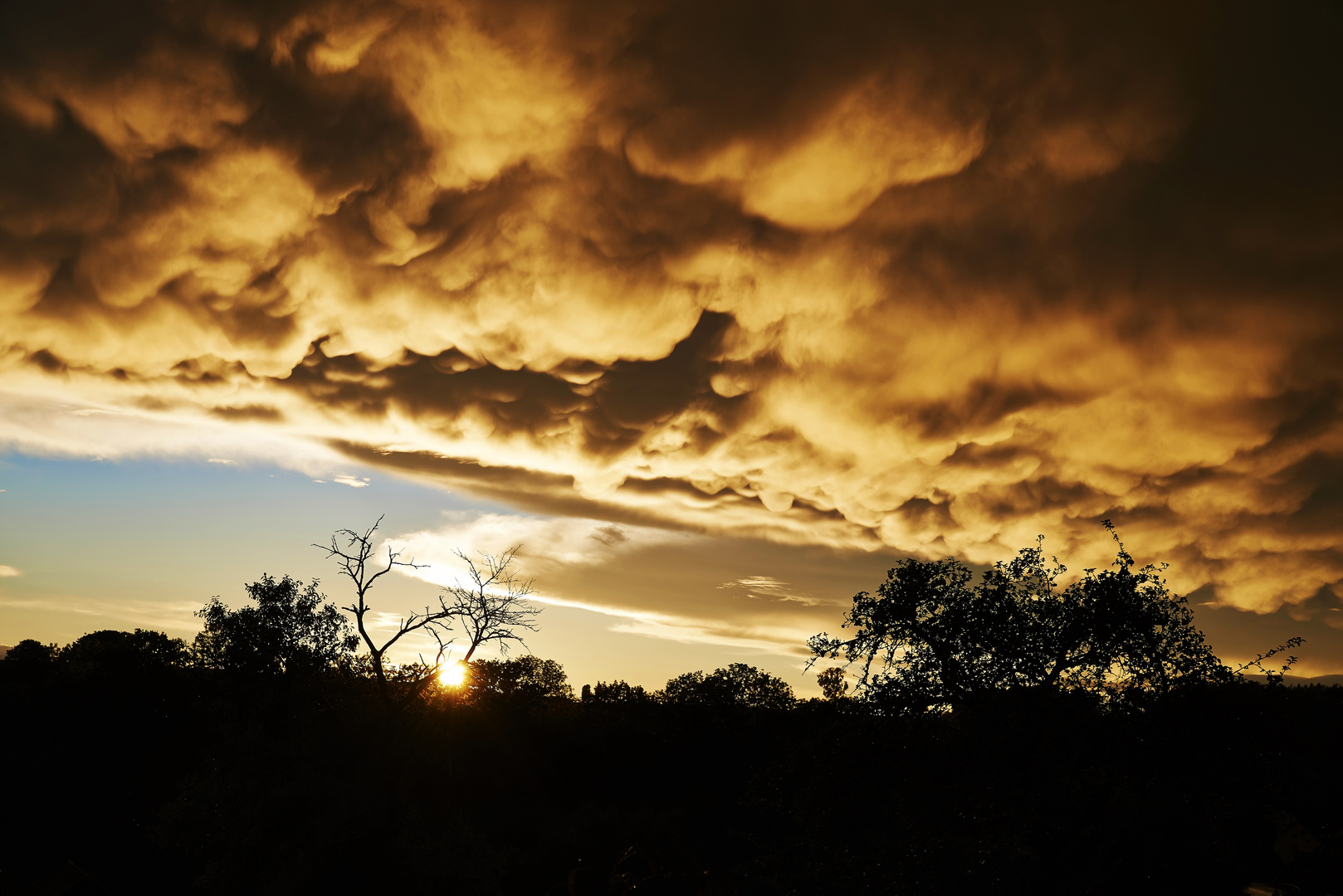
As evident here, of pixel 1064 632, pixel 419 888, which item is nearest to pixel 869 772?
pixel 1064 632

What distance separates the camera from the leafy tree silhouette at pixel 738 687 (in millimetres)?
97125

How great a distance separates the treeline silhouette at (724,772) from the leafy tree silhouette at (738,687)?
32.5 m

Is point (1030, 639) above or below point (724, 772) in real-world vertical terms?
above

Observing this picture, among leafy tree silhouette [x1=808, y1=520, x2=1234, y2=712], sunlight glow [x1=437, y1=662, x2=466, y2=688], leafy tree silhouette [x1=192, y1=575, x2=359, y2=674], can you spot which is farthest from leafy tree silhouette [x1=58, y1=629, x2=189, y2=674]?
leafy tree silhouette [x1=808, y1=520, x2=1234, y2=712]

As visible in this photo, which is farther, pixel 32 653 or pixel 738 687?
pixel 738 687

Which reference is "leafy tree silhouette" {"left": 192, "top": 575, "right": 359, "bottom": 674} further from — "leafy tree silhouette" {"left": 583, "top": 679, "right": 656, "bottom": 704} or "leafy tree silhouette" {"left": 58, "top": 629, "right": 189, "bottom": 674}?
"leafy tree silhouette" {"left": 583, "top": 679, "right": 656, "bottom": 704}

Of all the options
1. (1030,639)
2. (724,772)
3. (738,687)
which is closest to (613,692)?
(738,687)

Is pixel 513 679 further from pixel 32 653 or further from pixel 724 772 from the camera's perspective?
pixel 32 653

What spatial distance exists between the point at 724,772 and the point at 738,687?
1900 inches

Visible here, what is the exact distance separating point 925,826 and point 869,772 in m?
2.22

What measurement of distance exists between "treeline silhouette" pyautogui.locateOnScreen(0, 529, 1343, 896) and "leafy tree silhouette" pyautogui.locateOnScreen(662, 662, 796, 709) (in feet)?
107

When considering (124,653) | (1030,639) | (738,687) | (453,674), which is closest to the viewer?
(1030,639)

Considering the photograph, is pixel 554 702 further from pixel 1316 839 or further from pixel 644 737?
pixel 1316 839

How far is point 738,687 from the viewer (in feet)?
341
